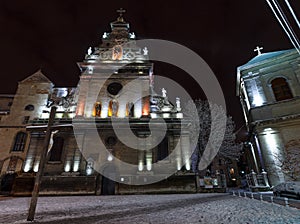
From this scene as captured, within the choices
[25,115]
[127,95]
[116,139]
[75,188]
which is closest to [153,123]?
[116,139]

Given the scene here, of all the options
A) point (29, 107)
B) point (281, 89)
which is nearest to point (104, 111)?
point (29, 107)

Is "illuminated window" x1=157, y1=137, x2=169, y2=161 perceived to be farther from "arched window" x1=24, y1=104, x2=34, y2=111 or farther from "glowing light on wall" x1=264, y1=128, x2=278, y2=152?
"arched window" x1=24, y1=104, x2=34, y2=111

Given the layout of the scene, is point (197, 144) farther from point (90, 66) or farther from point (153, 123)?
point (90, 66)

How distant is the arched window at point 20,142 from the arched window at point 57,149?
949 centimetres

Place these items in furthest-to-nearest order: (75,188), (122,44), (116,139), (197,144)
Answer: (122,44)
(197,144)
(116,139)
(75,188)

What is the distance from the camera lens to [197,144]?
2448 cm

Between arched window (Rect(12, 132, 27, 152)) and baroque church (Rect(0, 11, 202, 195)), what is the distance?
0.13 m

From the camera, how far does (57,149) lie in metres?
21.8

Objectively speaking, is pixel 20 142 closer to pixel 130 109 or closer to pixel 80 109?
pixel 80 109

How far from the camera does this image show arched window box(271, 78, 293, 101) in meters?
21.1

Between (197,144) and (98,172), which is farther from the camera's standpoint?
(197,144)

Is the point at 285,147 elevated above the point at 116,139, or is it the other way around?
the point at 116,139

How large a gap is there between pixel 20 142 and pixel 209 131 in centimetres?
2823

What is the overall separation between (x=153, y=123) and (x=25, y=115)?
73.8 ft
